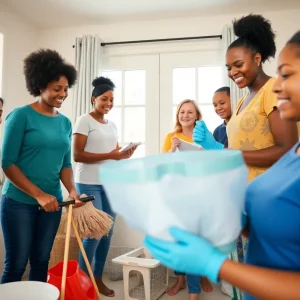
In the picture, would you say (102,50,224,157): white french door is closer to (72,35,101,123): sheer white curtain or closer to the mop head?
(72,35,101,123): sheer white curtain

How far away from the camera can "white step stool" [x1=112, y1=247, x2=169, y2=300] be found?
230cm

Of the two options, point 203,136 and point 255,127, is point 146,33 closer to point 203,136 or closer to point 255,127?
point 203,136

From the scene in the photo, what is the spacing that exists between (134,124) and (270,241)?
2654 millimetres

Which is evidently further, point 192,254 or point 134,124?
point 134,124

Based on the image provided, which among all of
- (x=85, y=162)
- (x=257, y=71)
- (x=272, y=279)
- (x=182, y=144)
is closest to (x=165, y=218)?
(x=272, y=279)

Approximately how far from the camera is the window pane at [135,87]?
325 cm

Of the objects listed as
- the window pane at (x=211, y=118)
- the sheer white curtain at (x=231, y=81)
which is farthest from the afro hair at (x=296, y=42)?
the window pane at (x=211, y=118)

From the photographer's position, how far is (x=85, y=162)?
232 cm

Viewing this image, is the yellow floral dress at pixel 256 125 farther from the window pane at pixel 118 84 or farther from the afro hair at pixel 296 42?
the window pane at pixel 118 84

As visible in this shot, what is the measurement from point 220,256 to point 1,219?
1344 millimetres

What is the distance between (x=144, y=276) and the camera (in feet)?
7.55

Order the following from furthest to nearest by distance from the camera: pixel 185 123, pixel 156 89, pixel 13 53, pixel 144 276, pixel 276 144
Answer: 1. pixel 156 89
2. pixel 13 53
3. pixel 185 123
4. pixel 144 276
5. pixel 276 144

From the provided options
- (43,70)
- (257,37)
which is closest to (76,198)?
(43,70)

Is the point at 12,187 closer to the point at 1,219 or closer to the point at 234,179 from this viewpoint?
the point at 1,219
